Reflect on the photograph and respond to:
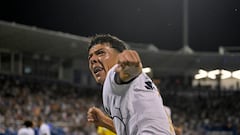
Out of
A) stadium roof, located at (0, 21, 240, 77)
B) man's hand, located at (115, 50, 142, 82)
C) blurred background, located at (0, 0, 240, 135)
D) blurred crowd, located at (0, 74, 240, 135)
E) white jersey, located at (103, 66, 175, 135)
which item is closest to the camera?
man's hand, located at (115, 50, 142, 82)

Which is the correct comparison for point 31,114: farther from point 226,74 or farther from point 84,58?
point 226,74

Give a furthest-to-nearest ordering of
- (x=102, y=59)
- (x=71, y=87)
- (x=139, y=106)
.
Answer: (x=71, y=87)
(x=102, y=59)
(x=139, y=106)

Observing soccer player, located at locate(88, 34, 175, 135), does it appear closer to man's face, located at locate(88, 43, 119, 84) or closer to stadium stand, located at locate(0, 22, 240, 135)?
man's face, located at locate(88, 43, 119, 84)

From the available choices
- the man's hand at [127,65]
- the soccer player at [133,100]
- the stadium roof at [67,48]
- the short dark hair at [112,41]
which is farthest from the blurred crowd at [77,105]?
the man's hand at [127,65]

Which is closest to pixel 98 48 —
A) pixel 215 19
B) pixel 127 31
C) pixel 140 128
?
pixel 140 128

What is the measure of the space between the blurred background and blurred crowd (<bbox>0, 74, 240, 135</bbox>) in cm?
5

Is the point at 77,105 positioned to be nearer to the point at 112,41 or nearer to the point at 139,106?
the point at 112,41

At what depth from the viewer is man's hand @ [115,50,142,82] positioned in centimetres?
265

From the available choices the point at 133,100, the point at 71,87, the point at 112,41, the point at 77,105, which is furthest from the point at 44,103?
the point at 133,100

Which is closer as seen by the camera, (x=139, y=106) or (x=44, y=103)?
(x=139, y=106)

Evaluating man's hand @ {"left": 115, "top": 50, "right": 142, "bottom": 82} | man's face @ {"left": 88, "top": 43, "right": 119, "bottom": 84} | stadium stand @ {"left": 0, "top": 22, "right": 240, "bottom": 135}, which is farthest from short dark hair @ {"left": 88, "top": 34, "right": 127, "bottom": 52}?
stadium stand @ {"left": 0, "top": 22, "right": 240, "bottom": 135}

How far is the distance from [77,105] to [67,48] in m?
4.32

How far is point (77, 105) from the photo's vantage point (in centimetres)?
2488

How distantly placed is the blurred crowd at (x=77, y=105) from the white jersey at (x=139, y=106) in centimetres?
1228
